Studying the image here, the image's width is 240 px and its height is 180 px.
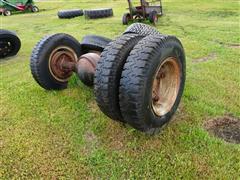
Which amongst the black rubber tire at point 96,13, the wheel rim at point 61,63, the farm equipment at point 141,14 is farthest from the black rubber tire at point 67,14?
the wheel rim at point 61,63

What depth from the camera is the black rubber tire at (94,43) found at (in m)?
4.89

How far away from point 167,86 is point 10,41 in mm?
4567

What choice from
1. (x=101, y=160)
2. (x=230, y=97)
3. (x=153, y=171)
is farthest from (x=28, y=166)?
(x=230, y=97)

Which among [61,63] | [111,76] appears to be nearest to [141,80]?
[111,76]

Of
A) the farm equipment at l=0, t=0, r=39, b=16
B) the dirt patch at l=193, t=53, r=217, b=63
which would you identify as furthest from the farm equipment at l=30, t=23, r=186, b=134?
the farm equipment at l=0, t=0, r=39, b=16

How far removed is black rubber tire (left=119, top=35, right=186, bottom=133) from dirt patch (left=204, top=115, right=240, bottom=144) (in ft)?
2.86

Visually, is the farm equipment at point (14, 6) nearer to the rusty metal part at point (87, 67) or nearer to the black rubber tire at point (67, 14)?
the black rubber tire at point (67, 14)

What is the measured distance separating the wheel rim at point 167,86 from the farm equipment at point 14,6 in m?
16.6

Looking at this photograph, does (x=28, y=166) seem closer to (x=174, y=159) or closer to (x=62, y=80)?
(x=174, y=159)

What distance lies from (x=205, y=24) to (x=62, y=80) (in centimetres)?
723

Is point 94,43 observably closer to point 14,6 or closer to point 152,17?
point 152,17

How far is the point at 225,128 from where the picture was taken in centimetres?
369

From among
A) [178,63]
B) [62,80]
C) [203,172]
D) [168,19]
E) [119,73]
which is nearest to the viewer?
[203,172]

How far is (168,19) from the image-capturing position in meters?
12.2
